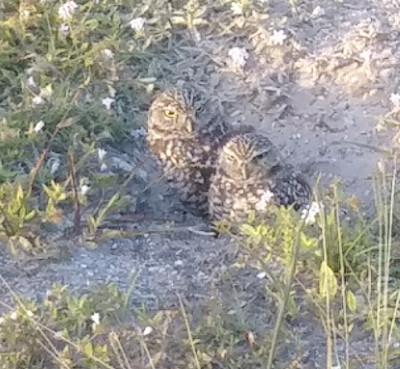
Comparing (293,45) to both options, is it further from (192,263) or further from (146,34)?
(192,263)

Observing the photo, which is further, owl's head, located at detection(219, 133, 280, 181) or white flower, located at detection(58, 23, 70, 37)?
white flower, located at detection(58, 23, 70, 37)

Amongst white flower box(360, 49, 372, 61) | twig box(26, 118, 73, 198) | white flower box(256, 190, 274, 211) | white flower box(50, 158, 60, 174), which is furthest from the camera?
white flower box(360, 49, 372, 61)

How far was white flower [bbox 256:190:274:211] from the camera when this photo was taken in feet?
16.2

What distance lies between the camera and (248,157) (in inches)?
197

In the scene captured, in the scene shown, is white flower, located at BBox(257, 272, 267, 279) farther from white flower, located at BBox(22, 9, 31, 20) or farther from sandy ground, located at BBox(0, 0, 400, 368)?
white flower, located at BBox(22, 9, 31, 20)

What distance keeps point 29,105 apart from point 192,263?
1171mm

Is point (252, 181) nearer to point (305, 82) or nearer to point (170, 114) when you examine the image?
point (170, 114)

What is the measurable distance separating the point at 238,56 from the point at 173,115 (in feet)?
2.41

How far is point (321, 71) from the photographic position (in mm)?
5945

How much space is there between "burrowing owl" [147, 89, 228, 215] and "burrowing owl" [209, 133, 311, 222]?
259 millimetres

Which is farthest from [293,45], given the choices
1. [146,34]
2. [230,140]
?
[230,140]

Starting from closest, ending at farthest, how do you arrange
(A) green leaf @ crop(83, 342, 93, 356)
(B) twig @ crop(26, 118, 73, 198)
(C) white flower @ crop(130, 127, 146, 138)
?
(A) green leaf @ crop(83, 342, 93, 356) → (B) twig @ crop(26, 118, 73, 198) → (C) white flower @ crop(130, 127, 146, 138)

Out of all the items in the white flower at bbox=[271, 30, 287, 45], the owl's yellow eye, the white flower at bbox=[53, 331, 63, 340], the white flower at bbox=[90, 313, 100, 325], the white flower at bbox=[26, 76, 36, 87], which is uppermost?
the white flower at bbox=[271, 30, 287, 45]

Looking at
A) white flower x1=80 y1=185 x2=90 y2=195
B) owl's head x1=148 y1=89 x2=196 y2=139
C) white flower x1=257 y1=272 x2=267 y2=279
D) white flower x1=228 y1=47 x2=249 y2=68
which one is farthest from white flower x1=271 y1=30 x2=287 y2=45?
white flower x1=257 y1=272 x2=267 y2=279
